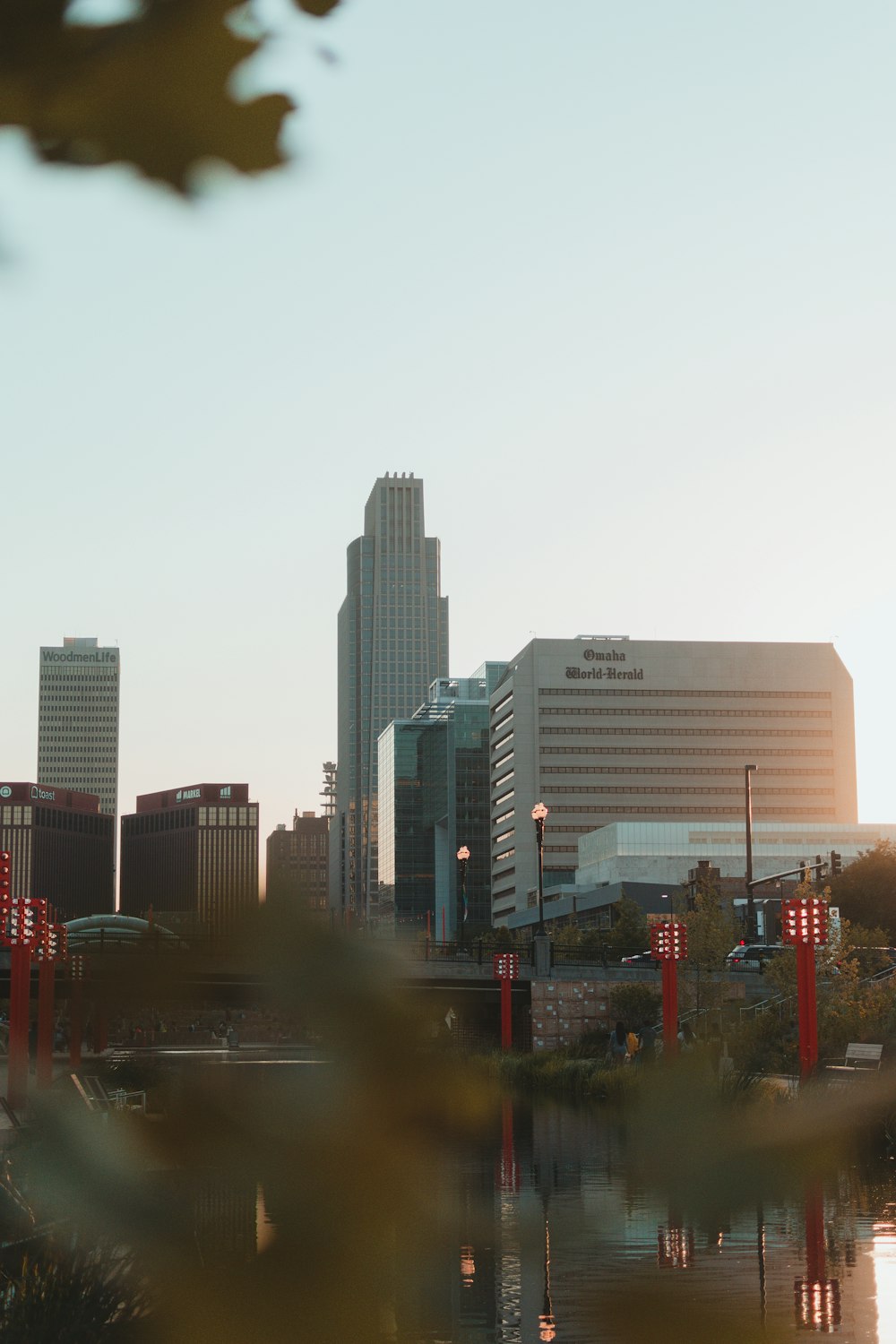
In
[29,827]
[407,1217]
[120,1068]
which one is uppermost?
[29,827]

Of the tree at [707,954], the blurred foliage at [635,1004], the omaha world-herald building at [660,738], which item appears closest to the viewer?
the tree at [707,954]

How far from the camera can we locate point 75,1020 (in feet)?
5.75

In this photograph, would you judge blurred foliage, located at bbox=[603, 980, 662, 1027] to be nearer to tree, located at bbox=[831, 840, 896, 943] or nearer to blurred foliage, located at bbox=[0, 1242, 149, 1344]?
tree, located at bbox=[831, 840, 896, 943]

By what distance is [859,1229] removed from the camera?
1528 cm

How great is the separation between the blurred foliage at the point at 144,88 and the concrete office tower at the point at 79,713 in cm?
103

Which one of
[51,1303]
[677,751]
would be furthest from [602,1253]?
[677,751]

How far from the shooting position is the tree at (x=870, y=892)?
92562 mm

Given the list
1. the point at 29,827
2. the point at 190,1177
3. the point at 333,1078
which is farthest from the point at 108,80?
the point at 29,827

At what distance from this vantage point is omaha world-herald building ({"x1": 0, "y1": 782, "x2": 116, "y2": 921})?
73.9 inches

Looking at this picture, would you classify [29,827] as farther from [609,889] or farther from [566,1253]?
[609,889]

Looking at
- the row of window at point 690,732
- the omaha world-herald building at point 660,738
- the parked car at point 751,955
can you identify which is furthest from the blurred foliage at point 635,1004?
the row of window at point 690,732

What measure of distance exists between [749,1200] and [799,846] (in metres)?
155

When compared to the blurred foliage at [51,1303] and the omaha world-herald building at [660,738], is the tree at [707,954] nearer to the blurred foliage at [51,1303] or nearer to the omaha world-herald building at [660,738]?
the blurred foliage at [51,1303]

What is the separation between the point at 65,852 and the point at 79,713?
0.98 metres
